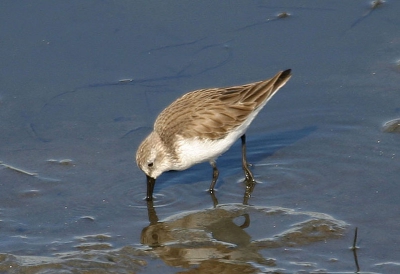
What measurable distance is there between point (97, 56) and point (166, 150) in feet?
9.20

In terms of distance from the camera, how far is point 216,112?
824 centimetres

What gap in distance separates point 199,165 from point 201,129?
38.3 inches

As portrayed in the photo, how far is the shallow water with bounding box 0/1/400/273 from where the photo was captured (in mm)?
7270

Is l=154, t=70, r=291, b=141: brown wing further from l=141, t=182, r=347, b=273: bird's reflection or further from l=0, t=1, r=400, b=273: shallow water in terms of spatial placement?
l=141, t=182, r=347, b=273: bird's reflection

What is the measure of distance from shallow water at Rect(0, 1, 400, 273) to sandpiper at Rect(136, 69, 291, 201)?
39 centimetres

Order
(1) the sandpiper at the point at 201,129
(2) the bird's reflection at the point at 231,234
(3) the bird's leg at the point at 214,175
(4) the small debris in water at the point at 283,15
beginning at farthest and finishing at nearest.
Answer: (4) the small debris in water at the point at 283,15 → (3) the bird's leg at the point at 214,175 → (1) the sandpiper at the point at 201,129 → (2) the bird's reflection at the point at 231,234

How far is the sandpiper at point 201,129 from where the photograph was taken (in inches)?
322

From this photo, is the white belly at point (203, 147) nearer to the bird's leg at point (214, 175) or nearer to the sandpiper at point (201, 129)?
the sandpiper at point (201, 129)

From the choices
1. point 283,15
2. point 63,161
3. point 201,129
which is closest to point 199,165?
point 201,129

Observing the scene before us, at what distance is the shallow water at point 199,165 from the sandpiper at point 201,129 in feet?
1.28

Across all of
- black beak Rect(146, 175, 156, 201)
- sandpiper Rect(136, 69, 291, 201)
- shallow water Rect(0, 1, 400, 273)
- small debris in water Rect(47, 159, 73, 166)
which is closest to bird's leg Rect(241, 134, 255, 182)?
shallow water Rect(0, 1, 400, 273)

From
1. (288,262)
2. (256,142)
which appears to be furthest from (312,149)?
(288,262)

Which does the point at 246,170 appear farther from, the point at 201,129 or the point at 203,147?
the point at 201,129

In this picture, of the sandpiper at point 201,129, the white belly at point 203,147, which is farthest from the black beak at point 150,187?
the white belly at point 203,147
